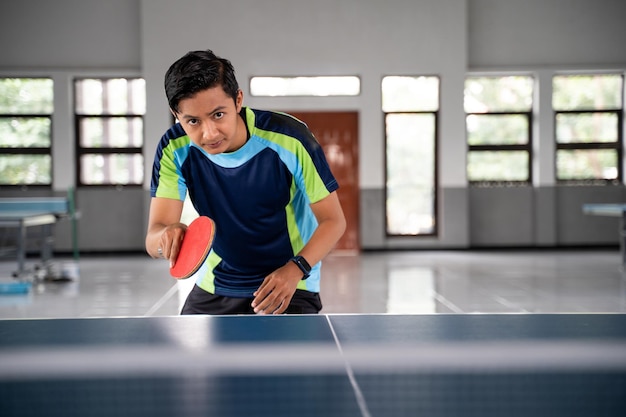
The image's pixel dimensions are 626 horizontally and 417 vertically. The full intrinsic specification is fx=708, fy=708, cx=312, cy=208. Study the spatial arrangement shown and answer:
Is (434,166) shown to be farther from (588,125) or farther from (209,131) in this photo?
(209,131)

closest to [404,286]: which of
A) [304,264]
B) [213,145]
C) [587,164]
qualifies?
[304,264]

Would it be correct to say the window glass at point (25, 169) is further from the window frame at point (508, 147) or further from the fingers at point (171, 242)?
the fingers at point (171, 242)

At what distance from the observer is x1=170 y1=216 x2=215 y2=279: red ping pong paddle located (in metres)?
1.93

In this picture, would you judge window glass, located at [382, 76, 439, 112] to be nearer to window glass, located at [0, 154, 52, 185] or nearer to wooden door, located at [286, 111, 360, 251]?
wooden door, located at [286, 111, 360, 251]

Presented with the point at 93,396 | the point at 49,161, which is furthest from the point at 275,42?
the point at 93,396

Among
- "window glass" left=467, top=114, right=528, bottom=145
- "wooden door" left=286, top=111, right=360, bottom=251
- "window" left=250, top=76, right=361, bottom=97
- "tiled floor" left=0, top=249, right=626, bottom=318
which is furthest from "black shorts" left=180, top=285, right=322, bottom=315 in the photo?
"window glass" left=467, top=114, right=528, bottom=145

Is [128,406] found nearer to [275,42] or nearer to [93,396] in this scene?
[93,396]

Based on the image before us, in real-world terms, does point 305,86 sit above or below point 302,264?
above

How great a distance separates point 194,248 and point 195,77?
0.49 metres

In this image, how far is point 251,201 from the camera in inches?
94.0

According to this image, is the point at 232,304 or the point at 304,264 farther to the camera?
the point at 232,304

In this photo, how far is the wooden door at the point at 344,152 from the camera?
11.6 metres

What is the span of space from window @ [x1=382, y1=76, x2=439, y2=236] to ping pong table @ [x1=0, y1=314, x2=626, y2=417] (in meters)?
9.58

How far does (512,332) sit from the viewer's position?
2.03 meters
